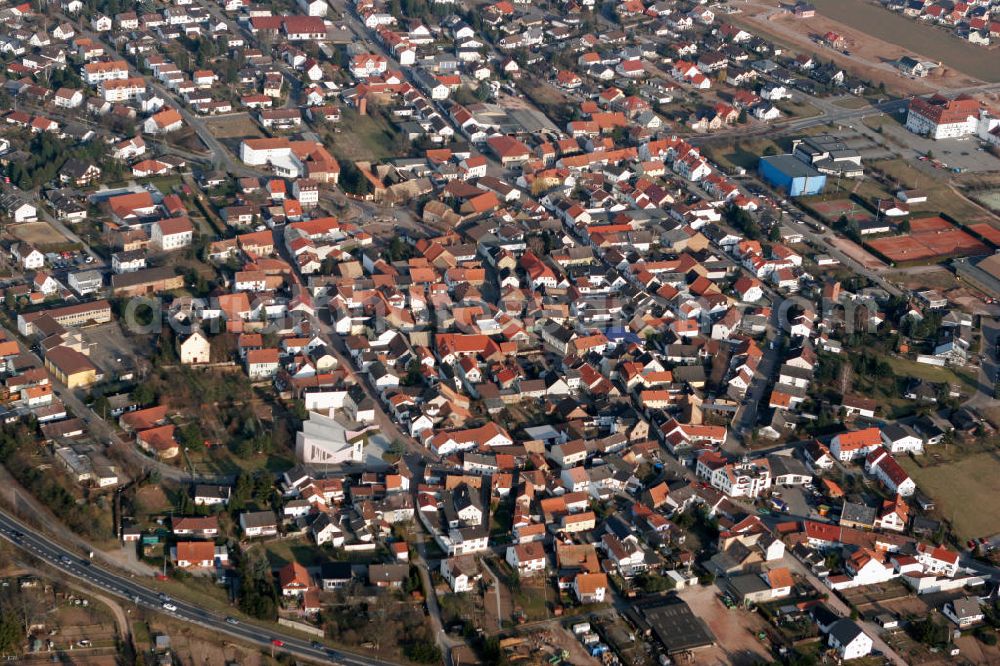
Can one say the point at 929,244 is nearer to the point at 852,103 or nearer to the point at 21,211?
the point at 852,103

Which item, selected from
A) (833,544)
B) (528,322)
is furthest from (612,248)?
(833,544)

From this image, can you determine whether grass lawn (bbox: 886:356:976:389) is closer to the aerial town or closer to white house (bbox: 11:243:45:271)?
the aerial town

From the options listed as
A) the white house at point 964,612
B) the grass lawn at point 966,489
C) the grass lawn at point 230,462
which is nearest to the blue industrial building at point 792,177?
the grass lawn at point 966,489

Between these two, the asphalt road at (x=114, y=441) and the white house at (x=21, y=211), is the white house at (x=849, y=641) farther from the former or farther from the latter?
the white house at (x=21, y=211)

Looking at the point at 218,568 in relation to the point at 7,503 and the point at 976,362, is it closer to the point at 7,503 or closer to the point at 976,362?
the point at 7,503

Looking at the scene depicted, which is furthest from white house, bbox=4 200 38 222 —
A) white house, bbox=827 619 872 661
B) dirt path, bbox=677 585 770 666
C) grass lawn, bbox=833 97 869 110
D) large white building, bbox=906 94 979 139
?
large white building, bbox=906 94 979 139

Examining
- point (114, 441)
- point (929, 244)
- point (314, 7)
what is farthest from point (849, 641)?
point (314, 7)
